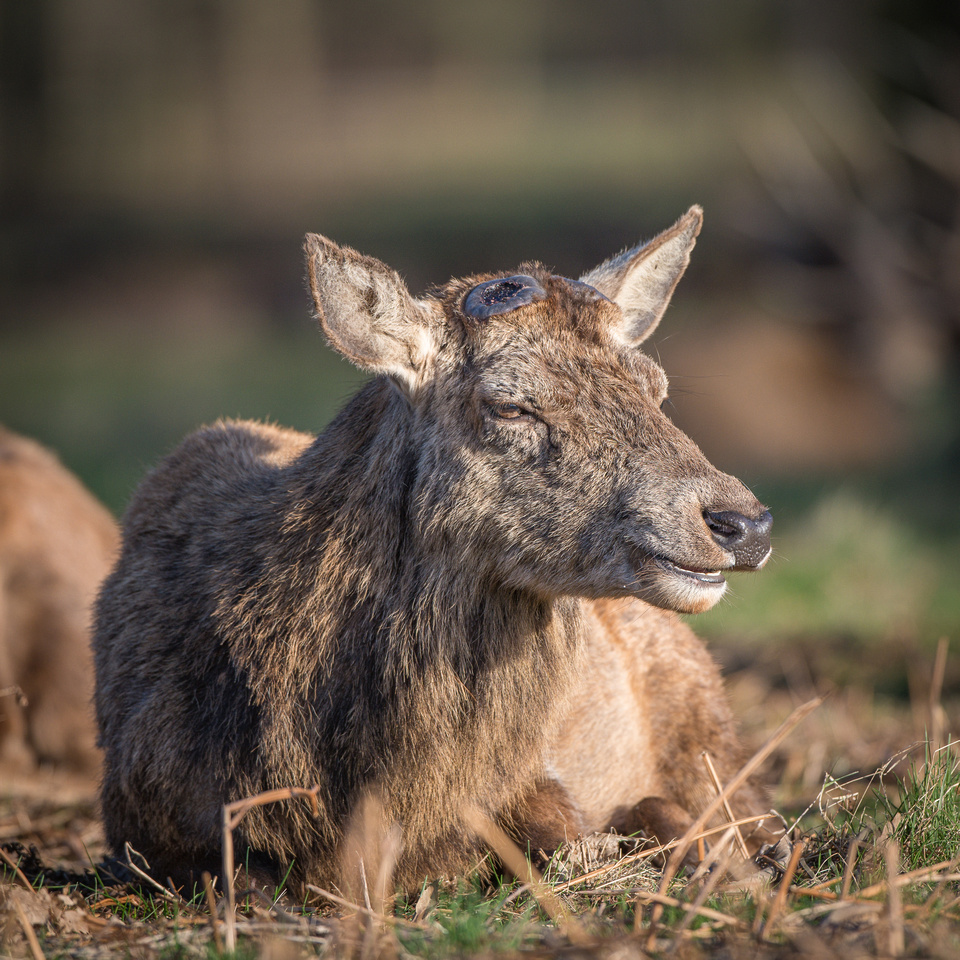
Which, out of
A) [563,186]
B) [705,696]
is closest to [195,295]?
[563,186]

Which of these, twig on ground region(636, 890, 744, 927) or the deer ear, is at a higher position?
the deer ear

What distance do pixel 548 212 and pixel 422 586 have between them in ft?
61.3

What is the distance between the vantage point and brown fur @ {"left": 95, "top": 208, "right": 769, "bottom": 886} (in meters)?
3.27

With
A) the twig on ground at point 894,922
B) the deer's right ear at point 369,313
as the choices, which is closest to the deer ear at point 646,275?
the deer's right ear at point 369,313

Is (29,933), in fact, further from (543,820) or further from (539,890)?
(543,820)

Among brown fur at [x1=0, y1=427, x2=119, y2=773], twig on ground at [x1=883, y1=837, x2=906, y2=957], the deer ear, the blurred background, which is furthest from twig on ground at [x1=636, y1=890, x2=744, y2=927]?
brown fur at [x1=0, y1=427, x2=119, y2=773]

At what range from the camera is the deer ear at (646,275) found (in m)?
4.07

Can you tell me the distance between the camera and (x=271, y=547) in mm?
3662

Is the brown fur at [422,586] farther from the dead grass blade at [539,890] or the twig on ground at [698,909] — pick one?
the twig on ground at [698,909]

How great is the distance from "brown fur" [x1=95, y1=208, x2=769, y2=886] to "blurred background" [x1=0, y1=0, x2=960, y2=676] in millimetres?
1813

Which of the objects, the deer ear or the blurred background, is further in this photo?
the blurred background

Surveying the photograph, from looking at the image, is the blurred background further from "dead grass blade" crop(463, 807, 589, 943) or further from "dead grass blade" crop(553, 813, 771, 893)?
"dead grass blade" crop(463, 807, 589, 943)

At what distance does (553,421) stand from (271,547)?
103cm

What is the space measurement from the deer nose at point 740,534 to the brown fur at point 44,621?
3399 mm
